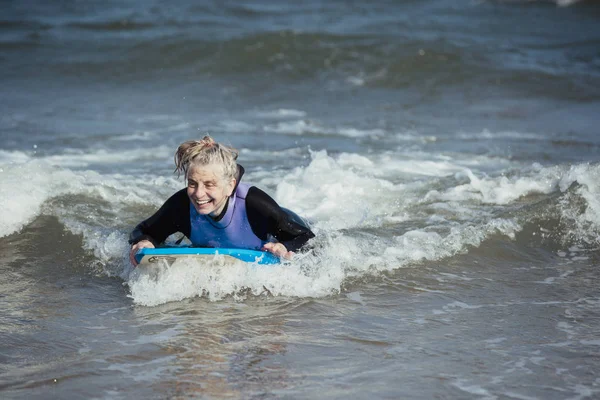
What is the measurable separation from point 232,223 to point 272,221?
0.27 m

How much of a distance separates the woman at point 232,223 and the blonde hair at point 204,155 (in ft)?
0.20

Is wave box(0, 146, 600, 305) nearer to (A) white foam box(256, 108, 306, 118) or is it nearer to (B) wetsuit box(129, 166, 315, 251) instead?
A: (B) wetsuit box(129, 166, 315, 251)

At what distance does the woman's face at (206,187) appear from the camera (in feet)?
17.4

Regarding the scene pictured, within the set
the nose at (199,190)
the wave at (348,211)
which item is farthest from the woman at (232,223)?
the wave at (348,211)

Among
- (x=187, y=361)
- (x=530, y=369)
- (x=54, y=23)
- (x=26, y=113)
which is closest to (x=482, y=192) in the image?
(x=530, y=369)

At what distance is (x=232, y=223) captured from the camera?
5742 millimetres

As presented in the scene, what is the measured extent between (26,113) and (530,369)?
10.5 meters

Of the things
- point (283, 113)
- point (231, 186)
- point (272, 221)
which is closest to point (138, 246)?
point (231, 186)

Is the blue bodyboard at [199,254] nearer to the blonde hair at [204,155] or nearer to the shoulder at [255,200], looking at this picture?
the shoulder at [255,200]

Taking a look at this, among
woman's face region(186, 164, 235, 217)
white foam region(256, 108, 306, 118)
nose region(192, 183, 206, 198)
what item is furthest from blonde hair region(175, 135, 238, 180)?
white foam region(256, 108, 306, 118)

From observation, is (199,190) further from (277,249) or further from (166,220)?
(277,249)

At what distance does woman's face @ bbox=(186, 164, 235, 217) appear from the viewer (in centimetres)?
530

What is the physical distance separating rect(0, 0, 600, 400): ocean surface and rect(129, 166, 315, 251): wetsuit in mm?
252

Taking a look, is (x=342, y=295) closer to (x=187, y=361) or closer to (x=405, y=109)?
(x=187, y=361)
